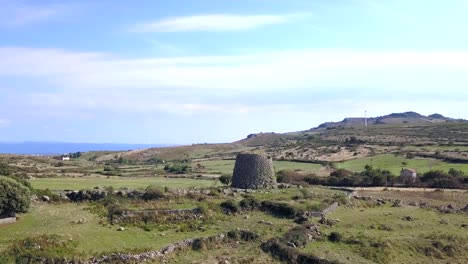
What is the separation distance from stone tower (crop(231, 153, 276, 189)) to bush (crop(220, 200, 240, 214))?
10255mm

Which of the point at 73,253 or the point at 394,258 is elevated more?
the point at 73,253

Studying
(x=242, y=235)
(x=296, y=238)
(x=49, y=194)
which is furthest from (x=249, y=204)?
(x=49, y=194)

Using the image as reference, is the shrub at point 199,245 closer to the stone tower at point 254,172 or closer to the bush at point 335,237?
the bush at point 335,237

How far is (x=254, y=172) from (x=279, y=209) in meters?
9.98

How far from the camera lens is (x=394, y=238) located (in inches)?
1388

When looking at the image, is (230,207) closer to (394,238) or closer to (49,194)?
(394,238)

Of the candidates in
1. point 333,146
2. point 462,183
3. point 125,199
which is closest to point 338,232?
point 125,199

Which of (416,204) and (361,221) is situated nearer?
(361,221)

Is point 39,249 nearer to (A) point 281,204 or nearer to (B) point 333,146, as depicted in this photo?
(A) point 281,204

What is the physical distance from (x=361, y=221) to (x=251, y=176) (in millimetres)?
12892

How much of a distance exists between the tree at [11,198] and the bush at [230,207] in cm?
1283

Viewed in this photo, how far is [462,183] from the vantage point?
211 ft

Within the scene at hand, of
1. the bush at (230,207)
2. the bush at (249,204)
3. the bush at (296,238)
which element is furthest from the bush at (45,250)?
the bush at (249,204)

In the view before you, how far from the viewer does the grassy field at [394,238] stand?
105ft
